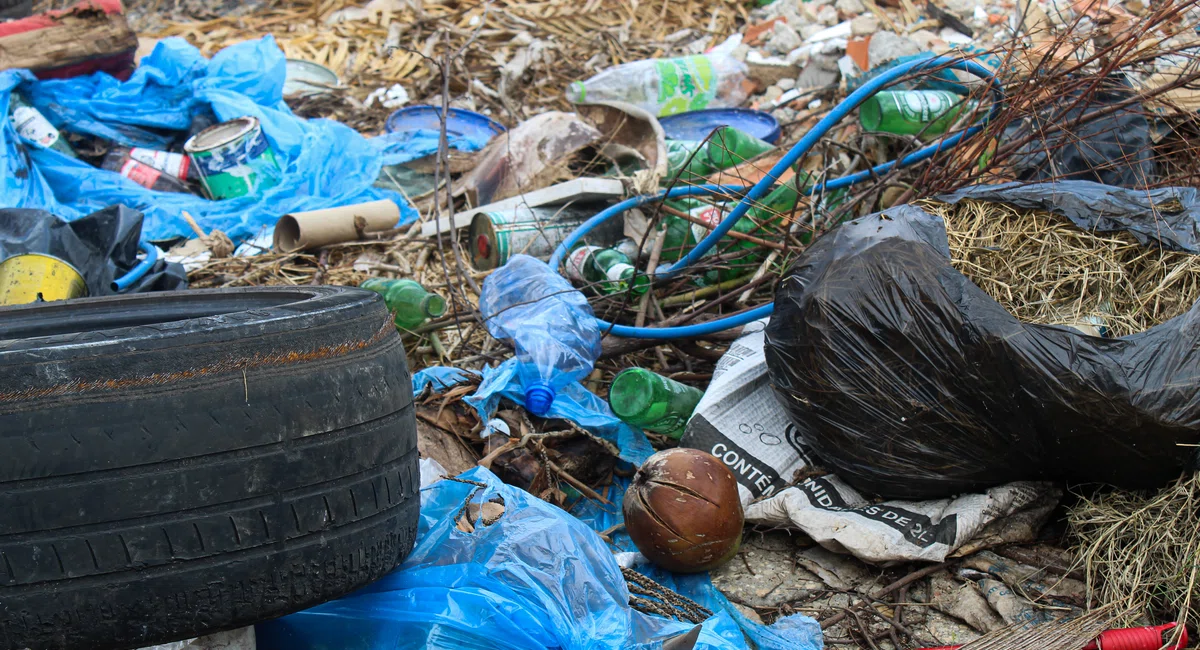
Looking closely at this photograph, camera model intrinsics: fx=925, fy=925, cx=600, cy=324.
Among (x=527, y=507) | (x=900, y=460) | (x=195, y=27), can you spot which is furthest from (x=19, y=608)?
(x=195, y=27)

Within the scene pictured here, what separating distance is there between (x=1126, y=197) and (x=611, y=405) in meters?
1.58

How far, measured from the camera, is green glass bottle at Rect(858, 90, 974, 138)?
153 inches

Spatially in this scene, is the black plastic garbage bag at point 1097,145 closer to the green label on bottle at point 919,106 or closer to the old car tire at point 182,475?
the green label on bottle at point 919,106

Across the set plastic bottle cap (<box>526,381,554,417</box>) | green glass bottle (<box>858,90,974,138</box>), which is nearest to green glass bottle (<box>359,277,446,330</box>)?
plastic bottle cap (<box>526,381,554,417</box>)

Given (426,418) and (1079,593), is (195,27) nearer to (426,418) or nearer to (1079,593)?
(426,418)

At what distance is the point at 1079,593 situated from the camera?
2.26m

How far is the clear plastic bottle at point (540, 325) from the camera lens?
113 inches

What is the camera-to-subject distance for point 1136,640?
201cm

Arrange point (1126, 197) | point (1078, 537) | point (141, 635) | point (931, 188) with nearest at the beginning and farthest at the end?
point (141, 635) → point (1078, 537) → point (1126, 197) → point (931, 188)

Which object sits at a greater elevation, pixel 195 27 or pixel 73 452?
pixel 73 452

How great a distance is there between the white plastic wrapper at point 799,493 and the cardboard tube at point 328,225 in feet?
7.33

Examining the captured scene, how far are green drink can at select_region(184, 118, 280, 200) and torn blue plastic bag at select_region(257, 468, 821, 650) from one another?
12.0 ft

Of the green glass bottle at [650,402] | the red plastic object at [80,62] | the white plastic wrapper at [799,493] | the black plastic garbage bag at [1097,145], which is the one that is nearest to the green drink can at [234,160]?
the red plastic object at [80,62]

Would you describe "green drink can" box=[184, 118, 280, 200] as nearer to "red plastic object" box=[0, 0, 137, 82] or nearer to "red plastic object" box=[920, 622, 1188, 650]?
"red plastic object" box=[0, 0, 137, 82]
